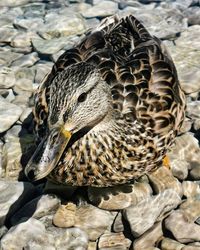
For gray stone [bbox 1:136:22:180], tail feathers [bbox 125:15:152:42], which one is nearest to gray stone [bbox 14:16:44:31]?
tail feathers [bbox 125:15:152:42]

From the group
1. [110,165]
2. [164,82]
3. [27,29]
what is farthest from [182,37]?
[110,165]

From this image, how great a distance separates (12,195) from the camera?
16.8 feet

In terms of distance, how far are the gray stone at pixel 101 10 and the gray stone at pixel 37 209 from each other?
11.8ft

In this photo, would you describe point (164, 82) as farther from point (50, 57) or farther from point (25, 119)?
point (50, 57)

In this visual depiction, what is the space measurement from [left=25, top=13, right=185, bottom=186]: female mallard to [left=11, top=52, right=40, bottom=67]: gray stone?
1728mm

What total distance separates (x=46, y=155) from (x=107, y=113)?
70 cm

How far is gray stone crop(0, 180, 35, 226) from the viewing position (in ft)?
16.5

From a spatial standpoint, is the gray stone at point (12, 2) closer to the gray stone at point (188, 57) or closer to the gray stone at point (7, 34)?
the gray stone at point (7, 34)

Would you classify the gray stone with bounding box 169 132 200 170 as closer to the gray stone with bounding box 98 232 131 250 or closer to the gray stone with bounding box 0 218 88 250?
the gray stone with bounding box 98 232 131 250

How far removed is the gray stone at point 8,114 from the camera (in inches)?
234

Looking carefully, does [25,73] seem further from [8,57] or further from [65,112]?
[65,112]

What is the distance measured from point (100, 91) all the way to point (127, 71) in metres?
0.67

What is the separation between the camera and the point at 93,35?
539cm

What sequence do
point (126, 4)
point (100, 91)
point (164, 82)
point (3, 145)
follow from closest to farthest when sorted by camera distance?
point (100, 91), point (164, 82), point (3, 145), point (126, 4)
